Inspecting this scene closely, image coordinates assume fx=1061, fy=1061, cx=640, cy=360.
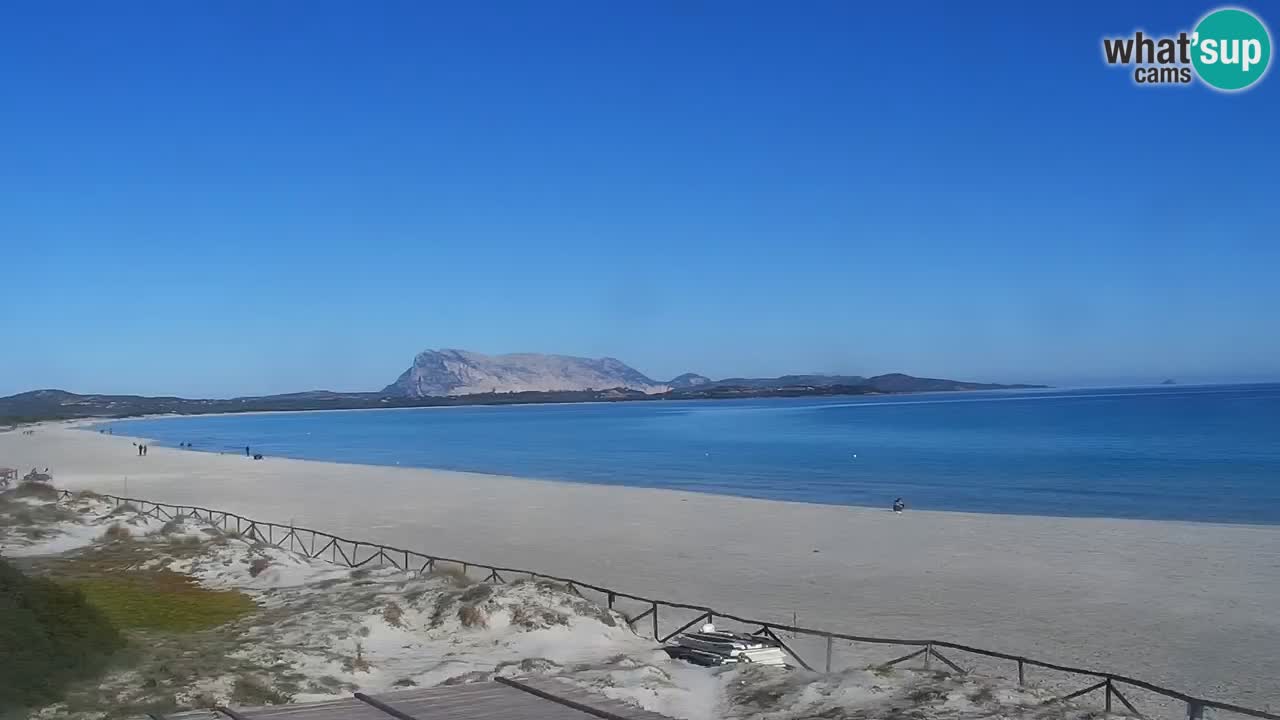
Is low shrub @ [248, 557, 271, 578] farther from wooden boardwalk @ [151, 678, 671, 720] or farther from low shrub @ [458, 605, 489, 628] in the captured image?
wooden boardwalk @ [151, 678, 671, 720]

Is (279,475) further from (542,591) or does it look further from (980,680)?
(980,680)

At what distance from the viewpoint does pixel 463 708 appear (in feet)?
33.7

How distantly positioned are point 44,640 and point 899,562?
18827 millimetres

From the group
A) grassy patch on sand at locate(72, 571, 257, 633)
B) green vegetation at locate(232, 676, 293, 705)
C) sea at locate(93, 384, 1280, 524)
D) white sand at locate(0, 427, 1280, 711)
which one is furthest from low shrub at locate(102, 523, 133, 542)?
sea at locate(93, 384, 1280, 524)

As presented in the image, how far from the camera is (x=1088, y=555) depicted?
88.8 feet

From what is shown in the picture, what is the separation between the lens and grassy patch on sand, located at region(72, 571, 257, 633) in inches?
682

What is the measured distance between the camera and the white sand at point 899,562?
17.9m

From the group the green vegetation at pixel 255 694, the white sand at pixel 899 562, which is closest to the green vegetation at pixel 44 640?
the green vegetation at pixel 255 694

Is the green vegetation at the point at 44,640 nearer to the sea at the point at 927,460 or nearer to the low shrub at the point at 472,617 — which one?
the low shrub at the point at 472,617

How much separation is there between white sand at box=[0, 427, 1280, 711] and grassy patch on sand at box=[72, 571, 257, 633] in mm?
7775

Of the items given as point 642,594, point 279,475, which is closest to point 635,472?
point 279,475

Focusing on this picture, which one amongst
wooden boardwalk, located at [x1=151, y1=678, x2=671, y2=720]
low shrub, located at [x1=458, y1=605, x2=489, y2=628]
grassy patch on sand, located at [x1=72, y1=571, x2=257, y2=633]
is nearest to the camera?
wooden boardwalk, located at [x1=151, y1=678, x2=671, y2=720]

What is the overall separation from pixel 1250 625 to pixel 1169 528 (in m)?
14.7

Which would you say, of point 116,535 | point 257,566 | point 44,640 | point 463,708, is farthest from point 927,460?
point 463,708
